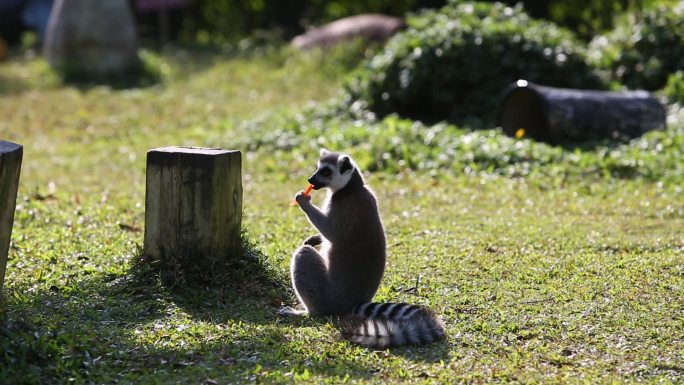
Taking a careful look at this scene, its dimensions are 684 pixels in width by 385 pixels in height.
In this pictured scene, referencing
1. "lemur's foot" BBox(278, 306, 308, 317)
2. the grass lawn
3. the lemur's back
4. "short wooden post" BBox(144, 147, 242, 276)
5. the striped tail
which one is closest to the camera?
the grass lawn

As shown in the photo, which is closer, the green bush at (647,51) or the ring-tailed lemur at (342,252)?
the ring-tailed lemur at (342,252)

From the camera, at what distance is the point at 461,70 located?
46.8ft

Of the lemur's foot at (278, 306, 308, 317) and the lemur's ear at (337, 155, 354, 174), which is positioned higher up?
the lemur's ear at (337, 155, 354, 174)

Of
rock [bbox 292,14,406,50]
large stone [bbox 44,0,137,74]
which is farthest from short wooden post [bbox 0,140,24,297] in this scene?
large stone [bbox 44,0,137,74]

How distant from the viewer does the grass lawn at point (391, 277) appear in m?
5.52

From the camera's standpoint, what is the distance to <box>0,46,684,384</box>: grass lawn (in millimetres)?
5520

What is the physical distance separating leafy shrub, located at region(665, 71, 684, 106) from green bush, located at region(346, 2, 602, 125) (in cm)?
98

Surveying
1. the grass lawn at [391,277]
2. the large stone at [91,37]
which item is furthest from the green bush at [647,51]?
the large stone at [91,37]

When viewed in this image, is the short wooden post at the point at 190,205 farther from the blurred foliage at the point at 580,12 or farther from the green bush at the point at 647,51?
the blurred foliage at the point at 580,12

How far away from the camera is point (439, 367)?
18.1 feet

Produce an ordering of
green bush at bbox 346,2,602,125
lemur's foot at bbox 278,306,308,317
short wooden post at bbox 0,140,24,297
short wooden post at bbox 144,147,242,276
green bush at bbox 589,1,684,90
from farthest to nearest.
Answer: green bush at bbox 589,1,684,90 < green bush at bbox 346,2,602,125 < short wooden post at bbox 144,147,242,276 < lemur's foot at bbox 278,306,308,317 < short wooden post at bbox 0,140,24,297

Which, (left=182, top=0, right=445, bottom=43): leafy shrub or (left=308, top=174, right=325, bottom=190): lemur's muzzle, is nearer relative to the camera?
(left=308, top=174, right=325, bottom=190): lemur's muzzle

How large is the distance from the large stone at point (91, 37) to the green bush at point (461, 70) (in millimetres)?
6824

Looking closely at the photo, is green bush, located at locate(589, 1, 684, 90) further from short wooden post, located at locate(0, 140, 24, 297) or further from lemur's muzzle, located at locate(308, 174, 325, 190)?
short wooden post, located at locate(0, 140, 24, 297)
